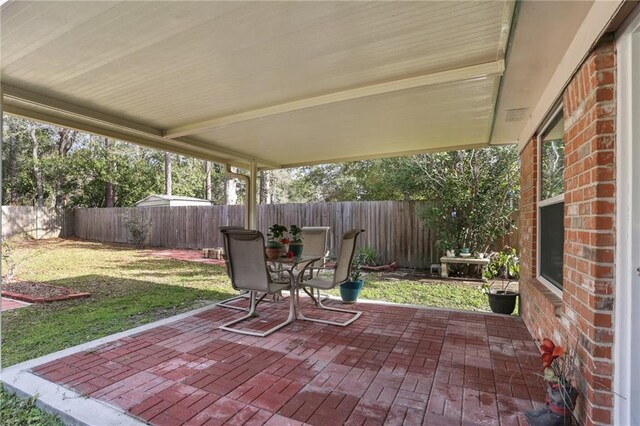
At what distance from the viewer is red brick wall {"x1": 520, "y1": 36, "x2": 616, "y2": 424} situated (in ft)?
5.33

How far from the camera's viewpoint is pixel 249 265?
3.44 metres

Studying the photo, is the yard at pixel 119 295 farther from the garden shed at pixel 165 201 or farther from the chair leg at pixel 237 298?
the garden shed at pixel 165 201

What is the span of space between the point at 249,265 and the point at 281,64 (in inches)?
77.0

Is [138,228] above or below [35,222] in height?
below

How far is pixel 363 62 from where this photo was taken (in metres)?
2.46

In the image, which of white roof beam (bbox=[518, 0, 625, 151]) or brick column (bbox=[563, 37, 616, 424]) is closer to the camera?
white roof beam (bbox=[518, 0, 625, 151])

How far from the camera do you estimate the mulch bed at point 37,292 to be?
495 cm

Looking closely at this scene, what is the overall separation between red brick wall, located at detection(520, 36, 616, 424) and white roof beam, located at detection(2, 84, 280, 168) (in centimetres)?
411

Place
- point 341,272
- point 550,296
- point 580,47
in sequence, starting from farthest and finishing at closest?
1. point 341,272
2. point 550,296
3. point 580,47

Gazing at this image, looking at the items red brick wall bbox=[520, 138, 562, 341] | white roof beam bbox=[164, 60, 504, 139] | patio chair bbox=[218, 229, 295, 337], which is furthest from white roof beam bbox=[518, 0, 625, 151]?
patio chair bbox=[218, 229, 295, 337]

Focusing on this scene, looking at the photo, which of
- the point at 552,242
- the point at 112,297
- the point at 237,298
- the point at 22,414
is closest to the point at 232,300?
the point at 237,298

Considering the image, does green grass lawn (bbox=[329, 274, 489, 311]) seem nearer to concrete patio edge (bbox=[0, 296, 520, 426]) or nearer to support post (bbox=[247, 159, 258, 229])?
support post (bbox=[247, 159, 258, 229])

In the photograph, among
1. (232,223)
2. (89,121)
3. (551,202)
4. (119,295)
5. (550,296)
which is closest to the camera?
(550,296)

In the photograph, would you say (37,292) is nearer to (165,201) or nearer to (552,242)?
(552,242)
